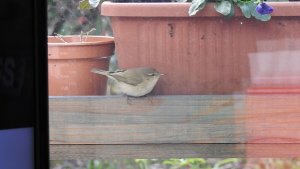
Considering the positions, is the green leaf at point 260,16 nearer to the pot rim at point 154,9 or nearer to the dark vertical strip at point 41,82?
the pot rim at point 154,9

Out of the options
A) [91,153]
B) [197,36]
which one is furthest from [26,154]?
[197,36]

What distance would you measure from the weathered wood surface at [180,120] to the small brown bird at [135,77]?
0.03m

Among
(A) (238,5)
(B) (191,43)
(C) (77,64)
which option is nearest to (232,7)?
(A) (238,5)

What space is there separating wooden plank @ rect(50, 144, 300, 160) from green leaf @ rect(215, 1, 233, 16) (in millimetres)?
314

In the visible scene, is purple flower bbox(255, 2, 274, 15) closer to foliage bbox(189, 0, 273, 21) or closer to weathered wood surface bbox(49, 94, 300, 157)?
foliage bbox(189, 0, 273, 21)

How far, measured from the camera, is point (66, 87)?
1204 mm

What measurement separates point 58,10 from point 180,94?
0.35 metres

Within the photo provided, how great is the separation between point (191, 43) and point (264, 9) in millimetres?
182

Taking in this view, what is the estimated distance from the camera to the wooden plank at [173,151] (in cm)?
120

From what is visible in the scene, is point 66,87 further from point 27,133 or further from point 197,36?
point 197,36

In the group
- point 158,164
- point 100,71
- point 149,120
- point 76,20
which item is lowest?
point 158,164

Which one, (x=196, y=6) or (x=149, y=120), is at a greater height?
(x=196, y=6)

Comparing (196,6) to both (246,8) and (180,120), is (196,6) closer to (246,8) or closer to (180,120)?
(246,8)

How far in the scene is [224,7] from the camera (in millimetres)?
1161
